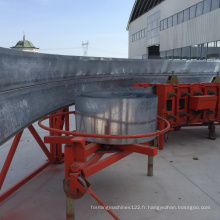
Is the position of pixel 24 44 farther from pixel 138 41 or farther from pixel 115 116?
pixel 115 116

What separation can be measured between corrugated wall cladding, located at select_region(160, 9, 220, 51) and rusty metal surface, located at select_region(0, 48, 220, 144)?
12.5 m

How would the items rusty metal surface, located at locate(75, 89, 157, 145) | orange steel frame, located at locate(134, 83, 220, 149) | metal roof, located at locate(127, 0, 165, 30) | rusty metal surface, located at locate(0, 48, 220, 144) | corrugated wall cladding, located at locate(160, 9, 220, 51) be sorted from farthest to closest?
metal roof, located at locate(127, 0, 165, 30), corrugated wall cladding, located at locate(160, 9, 220, 51), orange steel frame, located at locate(134, 83, 220, 149), rusty metal surface, located at locate(75, 89, 157, 145), rusty metal surface, located at locate(0, 48, 220, 144)

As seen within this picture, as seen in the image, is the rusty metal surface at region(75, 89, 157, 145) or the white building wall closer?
the rusty metal surface at region(75, 89, 157, 145)

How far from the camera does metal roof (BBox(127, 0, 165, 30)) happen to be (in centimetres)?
2916

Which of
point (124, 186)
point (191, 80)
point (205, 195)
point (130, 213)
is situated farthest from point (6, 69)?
point (191, 80)

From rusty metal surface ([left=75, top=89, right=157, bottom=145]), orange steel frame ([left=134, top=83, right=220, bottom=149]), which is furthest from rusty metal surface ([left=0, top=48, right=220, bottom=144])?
orange steel frame ([left=134, top=83, right=220, bottom=149])

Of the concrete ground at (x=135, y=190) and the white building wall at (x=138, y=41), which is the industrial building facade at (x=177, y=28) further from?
the concrete ground at (x=135, y=190)

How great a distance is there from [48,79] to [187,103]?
4.41 metres

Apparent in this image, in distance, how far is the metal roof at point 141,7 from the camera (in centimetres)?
2916

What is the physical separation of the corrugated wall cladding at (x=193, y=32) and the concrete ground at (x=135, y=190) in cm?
1418

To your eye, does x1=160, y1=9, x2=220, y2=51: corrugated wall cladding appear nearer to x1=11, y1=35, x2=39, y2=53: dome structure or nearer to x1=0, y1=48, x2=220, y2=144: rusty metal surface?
x1=0, y1=48, x2=220, y2=144: rusty metal surface

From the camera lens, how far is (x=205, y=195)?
4074 mm

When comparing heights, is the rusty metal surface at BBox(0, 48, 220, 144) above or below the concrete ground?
above

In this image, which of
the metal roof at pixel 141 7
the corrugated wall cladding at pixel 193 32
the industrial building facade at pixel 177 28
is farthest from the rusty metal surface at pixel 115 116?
the metal roof at pixel 141 7
